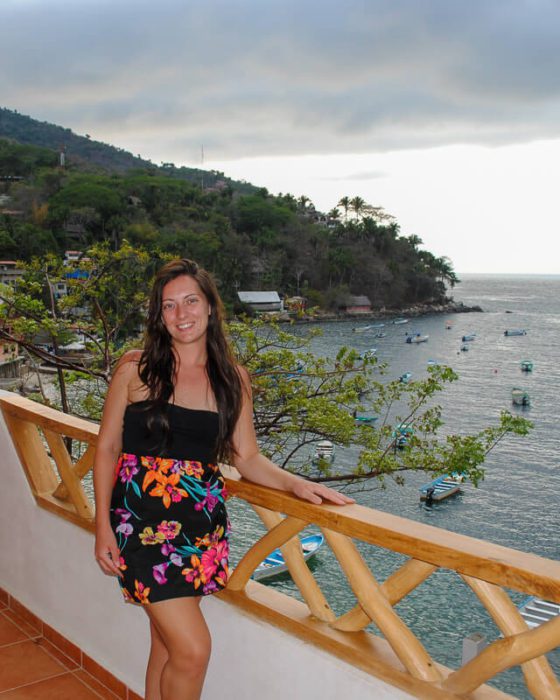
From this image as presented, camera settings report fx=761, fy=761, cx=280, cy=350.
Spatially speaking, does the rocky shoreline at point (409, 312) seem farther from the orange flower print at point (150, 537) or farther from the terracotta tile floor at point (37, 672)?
the orange flower print at point (150, 537)

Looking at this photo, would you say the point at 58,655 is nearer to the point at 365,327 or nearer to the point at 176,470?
the point at 176,470

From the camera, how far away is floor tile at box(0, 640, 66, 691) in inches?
78.5

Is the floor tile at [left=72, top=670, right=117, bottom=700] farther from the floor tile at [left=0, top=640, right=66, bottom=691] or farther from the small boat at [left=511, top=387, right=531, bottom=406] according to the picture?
the small boat at [left=511, top=387, right=531, bottom=406]

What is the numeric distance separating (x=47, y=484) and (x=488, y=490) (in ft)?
60.1

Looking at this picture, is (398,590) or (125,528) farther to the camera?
(125,528)

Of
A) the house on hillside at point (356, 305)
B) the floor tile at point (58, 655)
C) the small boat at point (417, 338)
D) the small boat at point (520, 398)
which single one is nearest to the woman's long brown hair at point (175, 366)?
the floor tile at point (58, 655)

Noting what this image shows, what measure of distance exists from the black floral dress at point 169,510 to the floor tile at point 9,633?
1053 millimetres

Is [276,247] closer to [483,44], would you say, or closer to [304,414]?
[483,44]

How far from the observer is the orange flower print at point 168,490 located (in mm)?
1343

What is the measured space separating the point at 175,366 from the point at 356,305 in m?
49.0

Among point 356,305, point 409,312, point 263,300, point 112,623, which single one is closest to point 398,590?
point 112,623

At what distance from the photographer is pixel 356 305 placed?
1970 inches

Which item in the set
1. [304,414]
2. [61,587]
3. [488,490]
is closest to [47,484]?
[61,587]

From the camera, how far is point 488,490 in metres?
19.3
